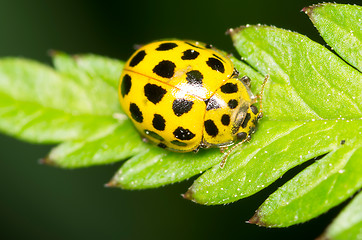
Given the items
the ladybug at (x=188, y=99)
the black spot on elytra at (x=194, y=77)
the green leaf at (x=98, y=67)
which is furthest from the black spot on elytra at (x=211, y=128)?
the green leaf at (x=98, y=67)

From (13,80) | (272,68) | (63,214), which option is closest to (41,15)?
(13,80)

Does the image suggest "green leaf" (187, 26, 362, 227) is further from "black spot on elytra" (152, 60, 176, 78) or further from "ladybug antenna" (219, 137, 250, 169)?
"black spot on elytra" (152, 60, 176, 78)

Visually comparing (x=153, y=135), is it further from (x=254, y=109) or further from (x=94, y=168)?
(x=94, y=168)

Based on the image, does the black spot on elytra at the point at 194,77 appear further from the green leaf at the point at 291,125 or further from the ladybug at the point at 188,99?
the green leaf at the point at 291,125

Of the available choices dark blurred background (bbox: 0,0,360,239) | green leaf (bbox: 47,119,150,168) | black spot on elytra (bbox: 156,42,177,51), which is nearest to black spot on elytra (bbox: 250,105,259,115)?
black spot on elytra (bbox: 156,42,177,51)

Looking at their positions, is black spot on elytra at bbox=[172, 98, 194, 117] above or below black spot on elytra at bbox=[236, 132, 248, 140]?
above
